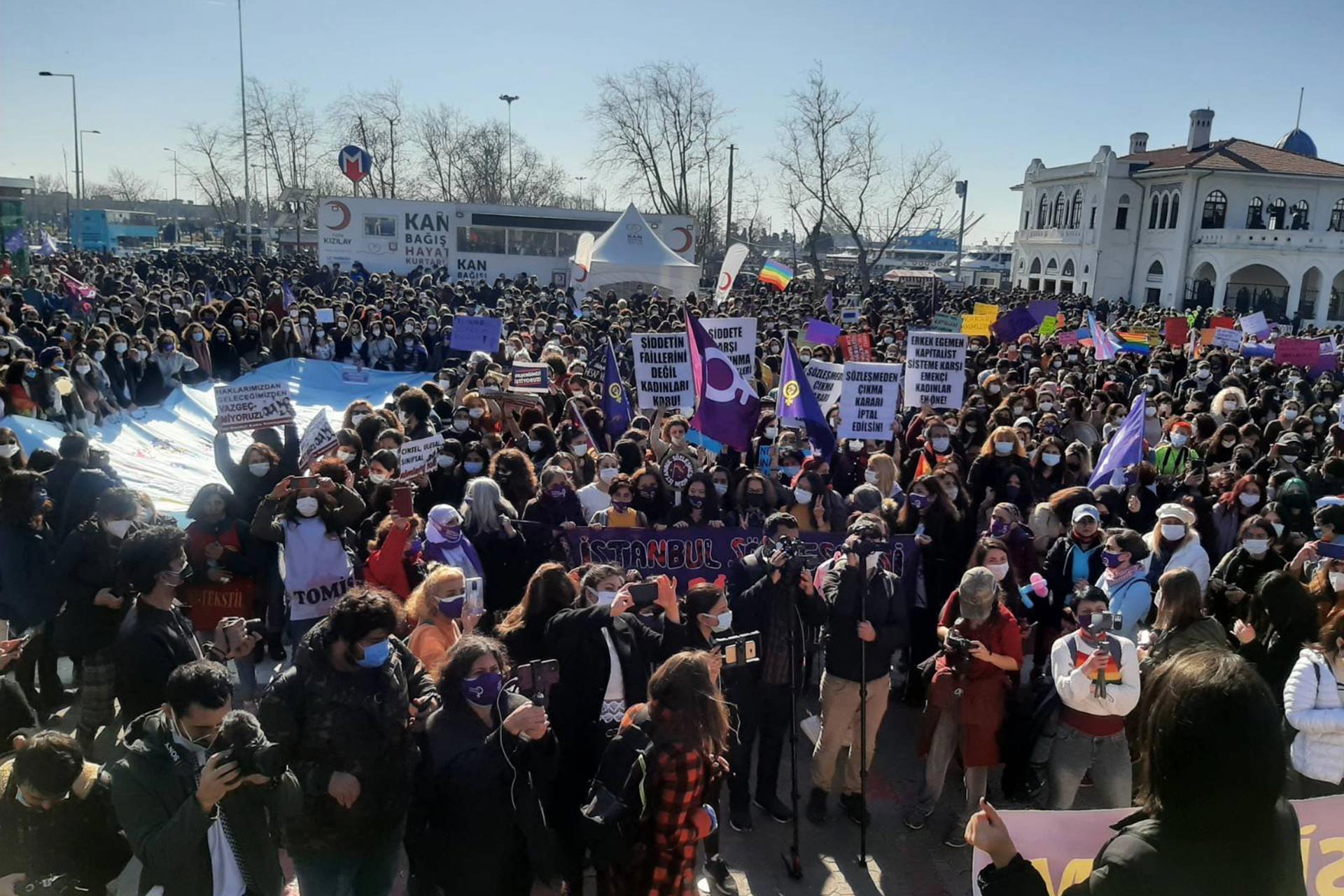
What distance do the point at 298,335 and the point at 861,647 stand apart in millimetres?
13821

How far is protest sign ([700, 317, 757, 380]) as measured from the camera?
1027 cm

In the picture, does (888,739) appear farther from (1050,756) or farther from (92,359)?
(92,359)

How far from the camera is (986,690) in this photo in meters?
5.05

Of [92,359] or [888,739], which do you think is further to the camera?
[92,359]

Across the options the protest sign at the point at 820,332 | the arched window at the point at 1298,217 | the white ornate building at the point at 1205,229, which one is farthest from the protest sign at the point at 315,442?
the arched window at the point at 1298,217

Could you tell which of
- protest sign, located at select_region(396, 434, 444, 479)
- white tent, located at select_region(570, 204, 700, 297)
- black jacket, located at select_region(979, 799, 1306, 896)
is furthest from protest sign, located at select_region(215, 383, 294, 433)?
white tent, located at select_region(570, 204, 700, 297)

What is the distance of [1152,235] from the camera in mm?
53469

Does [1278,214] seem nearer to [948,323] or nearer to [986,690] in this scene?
[948,323]

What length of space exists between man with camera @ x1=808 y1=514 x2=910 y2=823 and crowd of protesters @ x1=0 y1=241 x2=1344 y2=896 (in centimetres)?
2

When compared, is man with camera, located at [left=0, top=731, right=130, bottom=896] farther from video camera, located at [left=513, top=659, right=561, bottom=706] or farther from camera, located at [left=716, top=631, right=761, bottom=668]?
camera, located at [left=716, top=631, right=761, bottom=668]

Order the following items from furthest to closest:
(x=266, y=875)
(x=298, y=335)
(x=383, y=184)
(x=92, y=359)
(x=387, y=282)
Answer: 1. (x=383, y=184)
2. (x=387, y=282)
3. (x=298, y=335)
4. (x=92, y=359)
5. (x=266, y=875)

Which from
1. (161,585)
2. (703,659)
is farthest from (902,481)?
(161,585)

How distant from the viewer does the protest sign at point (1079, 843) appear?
317cm

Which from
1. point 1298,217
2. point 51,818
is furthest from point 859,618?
point 1298,217
